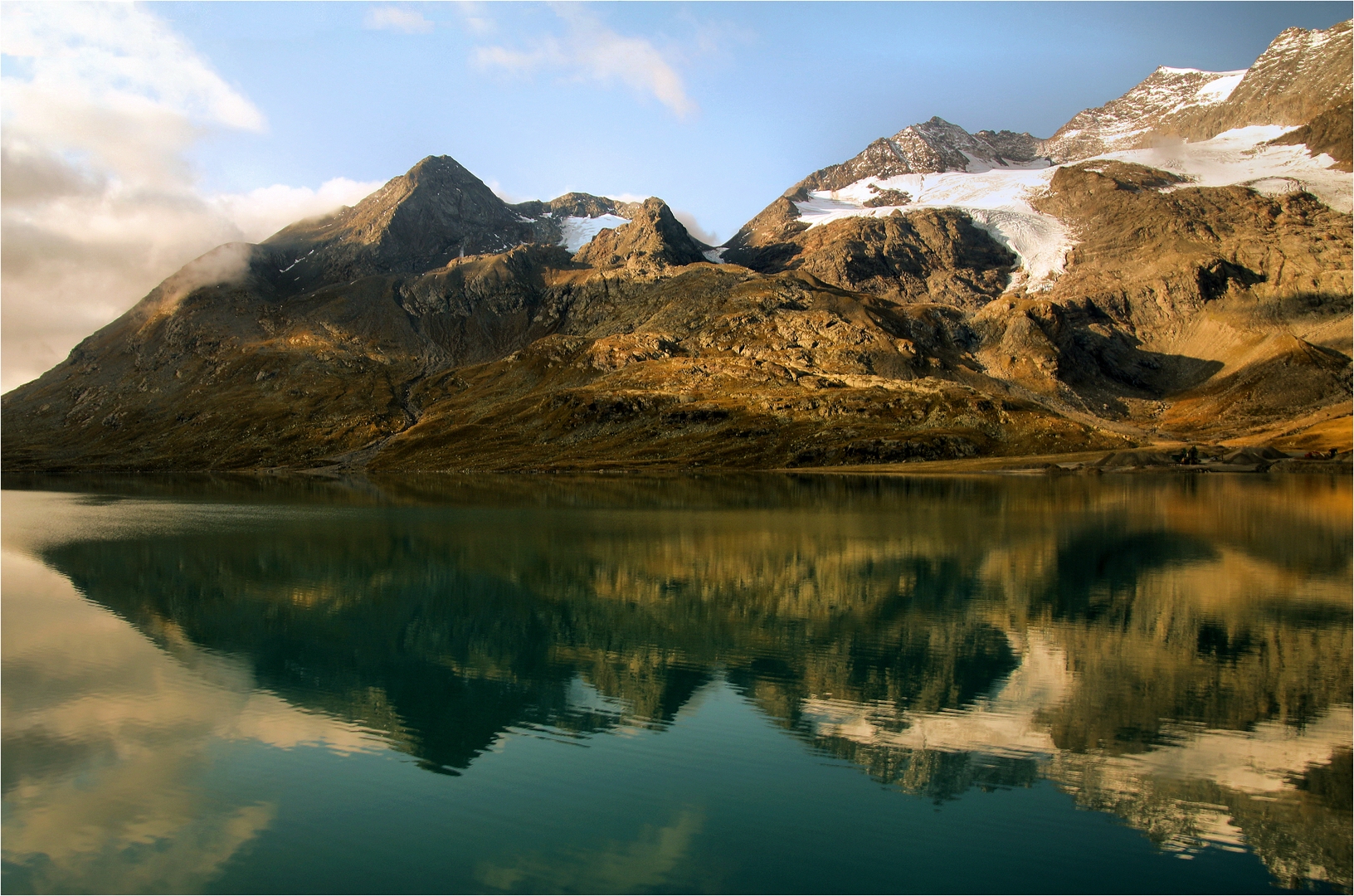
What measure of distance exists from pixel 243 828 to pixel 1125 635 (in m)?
36.8

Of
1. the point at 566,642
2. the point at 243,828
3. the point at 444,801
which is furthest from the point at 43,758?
the point at 566,642

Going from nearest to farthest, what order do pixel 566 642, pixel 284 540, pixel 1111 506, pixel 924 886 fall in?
pixel 924 886
pixel 566 642
pixel 284 540
pixel 1111 506

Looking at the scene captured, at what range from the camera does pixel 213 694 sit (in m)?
31.7

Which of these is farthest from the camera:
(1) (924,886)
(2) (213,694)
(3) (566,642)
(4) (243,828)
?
(3) (566,642)

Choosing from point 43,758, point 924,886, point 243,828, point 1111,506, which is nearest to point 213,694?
point 43,758

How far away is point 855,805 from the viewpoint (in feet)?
69.0

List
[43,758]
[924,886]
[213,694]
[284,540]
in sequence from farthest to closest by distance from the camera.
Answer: [284,540] < [213,694] < [43,758] < [924,886]

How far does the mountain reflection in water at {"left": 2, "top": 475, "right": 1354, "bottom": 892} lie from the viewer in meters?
20.9

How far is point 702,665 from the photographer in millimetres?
34125

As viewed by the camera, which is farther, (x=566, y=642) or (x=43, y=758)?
(x=566, y=642)

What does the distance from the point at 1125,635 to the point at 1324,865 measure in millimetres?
21232

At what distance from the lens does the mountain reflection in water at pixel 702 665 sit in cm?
2094

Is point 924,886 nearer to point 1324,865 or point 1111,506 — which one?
point 1324,865

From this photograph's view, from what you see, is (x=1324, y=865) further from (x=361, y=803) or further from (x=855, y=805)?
(x=361, y=803)
